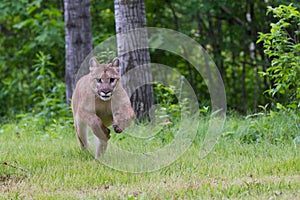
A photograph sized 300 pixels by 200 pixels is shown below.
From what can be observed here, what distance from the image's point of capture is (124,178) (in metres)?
5.67

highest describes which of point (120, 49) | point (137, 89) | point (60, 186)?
point (120, 49)

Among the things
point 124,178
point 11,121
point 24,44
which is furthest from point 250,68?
point 124,178

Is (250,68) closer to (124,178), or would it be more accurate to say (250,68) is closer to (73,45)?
(73,45)

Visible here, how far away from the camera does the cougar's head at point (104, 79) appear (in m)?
6.24

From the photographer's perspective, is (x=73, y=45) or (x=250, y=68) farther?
(x=250, y=68)

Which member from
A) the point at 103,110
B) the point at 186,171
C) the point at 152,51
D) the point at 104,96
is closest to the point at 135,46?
the point at 103,110

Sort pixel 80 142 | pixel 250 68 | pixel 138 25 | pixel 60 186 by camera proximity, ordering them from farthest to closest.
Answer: pixel 250 68, pixel 138 25, pixel 80 142, pixel 60 186

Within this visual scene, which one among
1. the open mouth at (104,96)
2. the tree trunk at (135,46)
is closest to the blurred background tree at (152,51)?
the tree trunk at (135,46)

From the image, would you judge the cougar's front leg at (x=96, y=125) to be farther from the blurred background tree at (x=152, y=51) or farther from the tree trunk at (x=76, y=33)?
the blurred background tree at (x=152, y=51)

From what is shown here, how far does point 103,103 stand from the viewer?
644 cm

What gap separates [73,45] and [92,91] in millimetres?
4394

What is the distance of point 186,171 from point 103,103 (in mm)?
1272

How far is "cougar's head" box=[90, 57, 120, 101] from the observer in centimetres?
624

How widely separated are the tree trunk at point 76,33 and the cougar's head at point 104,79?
4091 mm
